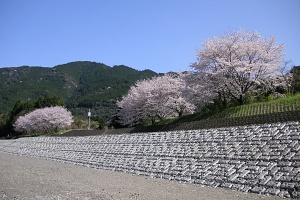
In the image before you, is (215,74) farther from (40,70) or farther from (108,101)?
(40,70)

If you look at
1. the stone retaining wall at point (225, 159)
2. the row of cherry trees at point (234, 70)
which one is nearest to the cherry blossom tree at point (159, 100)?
the row of cherry trees at point (234, 70)

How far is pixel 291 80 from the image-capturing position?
23328mm

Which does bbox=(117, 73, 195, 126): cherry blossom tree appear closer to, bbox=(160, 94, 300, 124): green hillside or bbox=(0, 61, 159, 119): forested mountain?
bbox=(160, 94, 300, 124): green hillside

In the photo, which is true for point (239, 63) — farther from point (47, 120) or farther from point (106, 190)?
point (47, 120)

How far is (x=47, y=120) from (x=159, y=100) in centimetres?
2510

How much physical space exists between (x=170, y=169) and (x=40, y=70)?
Answer: 452 ft

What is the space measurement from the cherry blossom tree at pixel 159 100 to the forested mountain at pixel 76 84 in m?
48.6

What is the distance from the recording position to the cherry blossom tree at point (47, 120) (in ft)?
154

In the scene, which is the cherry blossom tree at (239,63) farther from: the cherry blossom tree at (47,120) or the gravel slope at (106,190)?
the cherry blossom tree at (47,120)

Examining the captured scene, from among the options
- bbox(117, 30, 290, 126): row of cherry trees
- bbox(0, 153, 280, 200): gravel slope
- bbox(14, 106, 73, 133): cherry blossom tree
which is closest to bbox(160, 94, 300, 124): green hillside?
bbox(117, 30, 290, 126): row of cherry trees

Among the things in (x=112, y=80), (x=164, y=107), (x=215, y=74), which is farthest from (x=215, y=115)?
(x=112, y=80)

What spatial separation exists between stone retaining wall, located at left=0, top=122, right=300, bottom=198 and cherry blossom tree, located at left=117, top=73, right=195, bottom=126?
13352 mm

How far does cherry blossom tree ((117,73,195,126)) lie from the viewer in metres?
28.8

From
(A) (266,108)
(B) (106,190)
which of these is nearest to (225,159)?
(B) (106,190)
